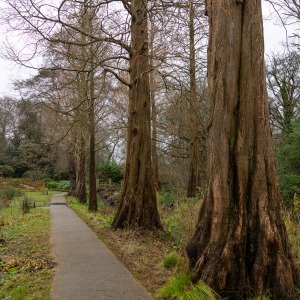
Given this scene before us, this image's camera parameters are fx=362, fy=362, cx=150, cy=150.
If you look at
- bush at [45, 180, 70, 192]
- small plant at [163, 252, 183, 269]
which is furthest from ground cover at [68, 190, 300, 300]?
bush at [45, 180, 70, 192]

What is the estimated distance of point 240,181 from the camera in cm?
466

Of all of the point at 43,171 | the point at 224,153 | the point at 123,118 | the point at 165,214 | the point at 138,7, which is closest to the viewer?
the point at 224,153

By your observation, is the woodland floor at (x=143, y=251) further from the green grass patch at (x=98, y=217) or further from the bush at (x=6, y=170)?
the bush at (x=6, y=170)

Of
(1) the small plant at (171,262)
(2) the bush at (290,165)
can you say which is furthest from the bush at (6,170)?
(1) the small plant at (171,262)

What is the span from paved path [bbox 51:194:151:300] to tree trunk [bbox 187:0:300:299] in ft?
3.34

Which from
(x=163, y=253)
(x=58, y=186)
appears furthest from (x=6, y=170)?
(x=163, y=253)


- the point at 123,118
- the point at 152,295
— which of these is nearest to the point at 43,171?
the point at 123,118

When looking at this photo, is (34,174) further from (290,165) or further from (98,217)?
(290,165)

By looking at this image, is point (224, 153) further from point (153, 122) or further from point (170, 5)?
point (153, 122)

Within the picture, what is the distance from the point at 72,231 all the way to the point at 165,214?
11.0 ft

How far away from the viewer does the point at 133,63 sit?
413 inches

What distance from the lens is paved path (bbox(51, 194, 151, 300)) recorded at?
462 cm

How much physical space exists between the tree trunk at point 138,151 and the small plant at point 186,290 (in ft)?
17.2

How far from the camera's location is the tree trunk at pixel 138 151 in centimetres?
991
